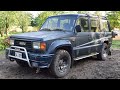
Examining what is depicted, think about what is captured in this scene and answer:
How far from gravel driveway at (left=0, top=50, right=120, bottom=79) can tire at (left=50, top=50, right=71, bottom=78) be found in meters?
0.23

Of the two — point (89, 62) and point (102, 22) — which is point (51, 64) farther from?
point (102, 22)

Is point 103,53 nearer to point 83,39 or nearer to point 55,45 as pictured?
point 83,39

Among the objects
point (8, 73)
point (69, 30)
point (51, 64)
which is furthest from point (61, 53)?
point (8, 73)

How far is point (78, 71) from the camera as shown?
6.70 m

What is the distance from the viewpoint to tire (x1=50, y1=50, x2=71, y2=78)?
5717mm

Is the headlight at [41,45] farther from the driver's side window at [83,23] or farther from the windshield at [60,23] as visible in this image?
the driver's side window at [83,23]

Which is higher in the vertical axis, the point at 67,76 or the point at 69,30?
the point at 69,30

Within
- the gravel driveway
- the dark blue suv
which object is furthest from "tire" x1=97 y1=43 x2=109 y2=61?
the gravel driveway

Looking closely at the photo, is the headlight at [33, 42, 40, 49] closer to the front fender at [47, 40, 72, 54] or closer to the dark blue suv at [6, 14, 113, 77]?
the dark blue suv at [6, 14, 113, 77]

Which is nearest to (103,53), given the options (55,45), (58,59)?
(58,59)

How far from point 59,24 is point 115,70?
105 inches

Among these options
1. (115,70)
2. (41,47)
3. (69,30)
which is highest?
(69,30)

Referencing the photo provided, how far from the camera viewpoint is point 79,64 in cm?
780

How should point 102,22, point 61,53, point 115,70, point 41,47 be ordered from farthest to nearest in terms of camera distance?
point 102,22, point 115,70, point 61,53, point 41,47
